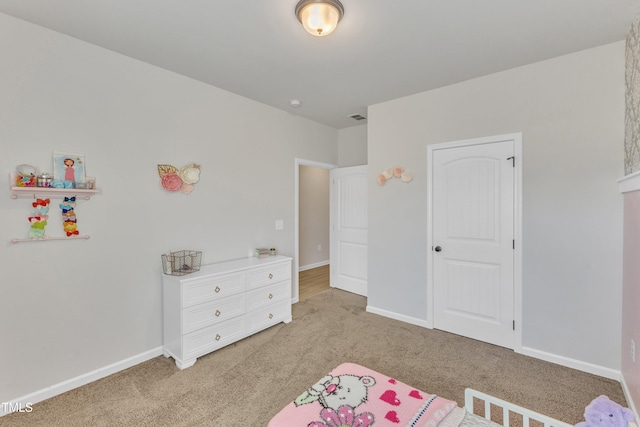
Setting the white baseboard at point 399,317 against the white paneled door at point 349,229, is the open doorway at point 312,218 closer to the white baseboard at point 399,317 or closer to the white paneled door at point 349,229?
the white paneled door at point 349,229

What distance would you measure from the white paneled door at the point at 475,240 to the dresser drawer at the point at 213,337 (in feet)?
6.98

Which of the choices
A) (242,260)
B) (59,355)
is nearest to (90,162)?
(59,355)

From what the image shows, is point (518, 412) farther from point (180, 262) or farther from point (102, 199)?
point (102, 199)

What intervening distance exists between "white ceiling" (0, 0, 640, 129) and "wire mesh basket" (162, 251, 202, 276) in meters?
1.74

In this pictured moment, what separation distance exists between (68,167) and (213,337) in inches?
71.8

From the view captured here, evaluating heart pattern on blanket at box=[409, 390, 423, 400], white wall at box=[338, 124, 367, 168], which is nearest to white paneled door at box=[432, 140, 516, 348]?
white wall at box=[338, 124, 367, 168]

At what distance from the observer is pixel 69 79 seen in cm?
221

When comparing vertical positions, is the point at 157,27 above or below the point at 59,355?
above

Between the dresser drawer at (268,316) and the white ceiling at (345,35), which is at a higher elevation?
the white ceiling at (345,35)

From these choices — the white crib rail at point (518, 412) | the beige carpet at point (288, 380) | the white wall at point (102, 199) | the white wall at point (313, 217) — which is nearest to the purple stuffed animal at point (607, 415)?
the white crib rail at point (518, 412)

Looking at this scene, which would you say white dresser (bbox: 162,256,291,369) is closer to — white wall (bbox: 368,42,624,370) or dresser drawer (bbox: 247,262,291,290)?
dresser drawer (bbox: 247,262,291,290)

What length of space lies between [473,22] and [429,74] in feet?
2.56

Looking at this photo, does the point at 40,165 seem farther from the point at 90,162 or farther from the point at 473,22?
the point at 473,22

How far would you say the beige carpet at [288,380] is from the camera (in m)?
1.94
